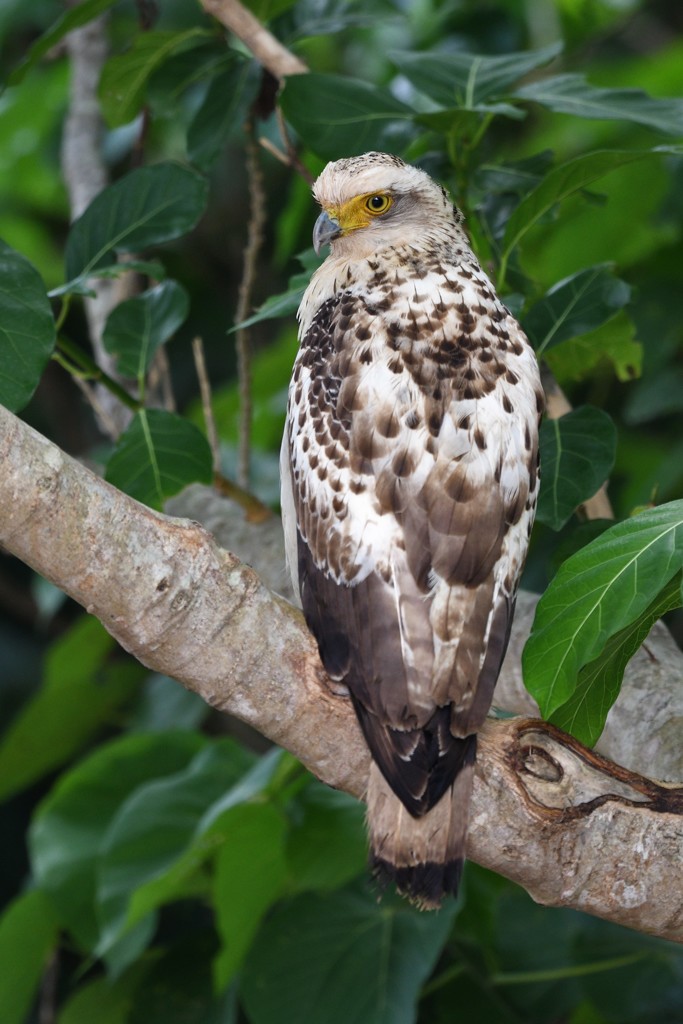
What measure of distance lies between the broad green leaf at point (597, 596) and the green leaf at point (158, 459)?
0.79 meters

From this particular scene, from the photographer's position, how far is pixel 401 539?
1.90 metres

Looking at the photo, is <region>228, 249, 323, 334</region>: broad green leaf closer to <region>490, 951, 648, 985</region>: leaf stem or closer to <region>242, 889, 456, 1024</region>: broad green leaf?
<region>242, 889, 456, 1024</region>: broad green leaf

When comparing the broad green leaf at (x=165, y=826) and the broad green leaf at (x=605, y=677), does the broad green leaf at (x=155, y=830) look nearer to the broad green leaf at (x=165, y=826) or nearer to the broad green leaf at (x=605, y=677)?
the broad green leaf at (x=165, y=826)

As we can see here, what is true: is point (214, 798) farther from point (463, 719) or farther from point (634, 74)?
point (634, 74)

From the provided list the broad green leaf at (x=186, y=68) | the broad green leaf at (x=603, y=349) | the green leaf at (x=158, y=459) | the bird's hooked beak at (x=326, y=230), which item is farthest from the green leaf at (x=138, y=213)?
the broad green leaf at (x=603, y=349)

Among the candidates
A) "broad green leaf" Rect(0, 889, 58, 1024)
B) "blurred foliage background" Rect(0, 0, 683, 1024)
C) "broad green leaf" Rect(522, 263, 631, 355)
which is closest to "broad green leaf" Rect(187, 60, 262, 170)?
"blurred foliage background" Rect(0, 0, 683, 1024)

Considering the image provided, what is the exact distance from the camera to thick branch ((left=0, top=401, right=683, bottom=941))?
1618mm

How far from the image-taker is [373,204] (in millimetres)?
2281

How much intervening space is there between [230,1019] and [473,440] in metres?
1.86

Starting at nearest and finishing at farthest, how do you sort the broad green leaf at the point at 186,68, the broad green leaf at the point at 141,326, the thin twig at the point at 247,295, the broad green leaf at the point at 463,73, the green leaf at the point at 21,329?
the green leaf at the point at 21,329 → the broad green leaf at the point at 141,326 → the broad green leaf at the point at 463,73 → the thin twig at the point at 247,295 → the broad green leaf at the point at 186,68

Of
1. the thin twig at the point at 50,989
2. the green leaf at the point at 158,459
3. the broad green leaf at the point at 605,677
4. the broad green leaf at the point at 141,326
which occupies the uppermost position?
the broad green leaf at the point at 141,326

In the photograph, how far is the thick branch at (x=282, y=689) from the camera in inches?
63.7

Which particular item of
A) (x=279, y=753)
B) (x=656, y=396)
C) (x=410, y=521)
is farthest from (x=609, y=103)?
(x=279, y=753)

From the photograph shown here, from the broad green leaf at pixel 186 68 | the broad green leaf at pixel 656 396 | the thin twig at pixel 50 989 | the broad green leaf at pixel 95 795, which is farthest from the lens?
the thin twig at pixel 50 989
